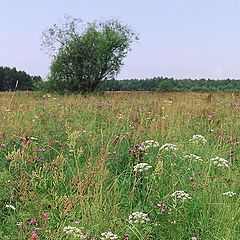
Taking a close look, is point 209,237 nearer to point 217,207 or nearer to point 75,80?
point 217,207

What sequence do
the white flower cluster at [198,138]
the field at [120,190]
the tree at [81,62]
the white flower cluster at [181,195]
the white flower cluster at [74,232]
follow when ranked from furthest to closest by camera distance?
the tree at [81,62]
the white flower cluster at [198,138]
the white flower cluster at [181,195]
the field at [120,190]
the white flower cluster at [74,232]

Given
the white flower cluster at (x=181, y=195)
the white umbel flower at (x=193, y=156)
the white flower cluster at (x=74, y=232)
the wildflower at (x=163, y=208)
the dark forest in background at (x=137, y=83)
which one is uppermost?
the dark forest in background at (x=137, y=83)

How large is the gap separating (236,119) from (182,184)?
315 centimetres

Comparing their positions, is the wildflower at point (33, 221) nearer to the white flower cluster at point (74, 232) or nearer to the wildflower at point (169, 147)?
the white flower cluster at point (74, 232)

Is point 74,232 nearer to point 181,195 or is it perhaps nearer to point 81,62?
point 181,195

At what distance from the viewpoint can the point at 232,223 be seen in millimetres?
2566

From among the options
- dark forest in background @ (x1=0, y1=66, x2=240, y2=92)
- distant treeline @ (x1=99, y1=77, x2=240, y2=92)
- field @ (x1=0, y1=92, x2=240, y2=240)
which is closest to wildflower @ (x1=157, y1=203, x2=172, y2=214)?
field @ (x1=0, y1=92, x2=240, y2=240)

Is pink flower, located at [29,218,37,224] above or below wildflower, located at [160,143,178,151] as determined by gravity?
below

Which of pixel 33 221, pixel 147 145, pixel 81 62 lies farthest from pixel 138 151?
pixel 81 62

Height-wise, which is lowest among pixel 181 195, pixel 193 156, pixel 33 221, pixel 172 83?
pixel 33 221

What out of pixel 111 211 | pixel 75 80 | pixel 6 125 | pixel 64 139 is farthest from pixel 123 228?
pixel 75 80

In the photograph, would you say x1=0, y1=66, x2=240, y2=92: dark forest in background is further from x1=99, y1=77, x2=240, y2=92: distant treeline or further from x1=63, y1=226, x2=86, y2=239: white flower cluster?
x1=63, y1=226, x2=86, y2=239: white flower cluster

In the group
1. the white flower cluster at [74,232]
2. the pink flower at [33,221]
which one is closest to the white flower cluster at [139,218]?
the white flower cluster at [74,232]

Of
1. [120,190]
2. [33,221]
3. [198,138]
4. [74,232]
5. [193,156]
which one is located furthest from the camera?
[198,138]
